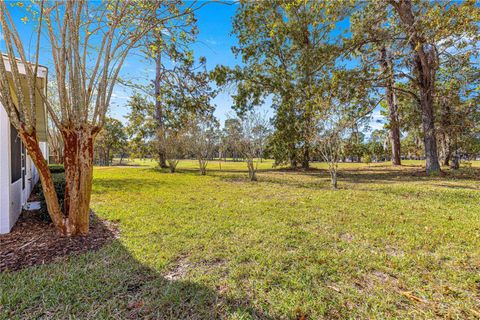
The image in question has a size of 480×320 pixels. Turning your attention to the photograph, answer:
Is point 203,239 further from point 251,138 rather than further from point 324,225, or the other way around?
point 251,138

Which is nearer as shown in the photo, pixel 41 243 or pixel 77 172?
pixel 41 243

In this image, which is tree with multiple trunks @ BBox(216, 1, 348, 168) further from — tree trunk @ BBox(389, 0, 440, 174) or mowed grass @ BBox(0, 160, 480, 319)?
mowed grass @ BBox(0, 160, 480, 319)

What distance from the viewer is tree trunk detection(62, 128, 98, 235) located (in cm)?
362

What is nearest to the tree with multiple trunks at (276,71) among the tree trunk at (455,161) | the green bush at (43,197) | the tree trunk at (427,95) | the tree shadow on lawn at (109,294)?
the tree trunk at (427,95)

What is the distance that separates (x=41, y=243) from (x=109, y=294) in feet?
7.36

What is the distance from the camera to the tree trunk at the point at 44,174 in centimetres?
332

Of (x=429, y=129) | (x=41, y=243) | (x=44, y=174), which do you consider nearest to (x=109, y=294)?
(x=41, y=243)

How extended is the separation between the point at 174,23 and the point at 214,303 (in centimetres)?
511

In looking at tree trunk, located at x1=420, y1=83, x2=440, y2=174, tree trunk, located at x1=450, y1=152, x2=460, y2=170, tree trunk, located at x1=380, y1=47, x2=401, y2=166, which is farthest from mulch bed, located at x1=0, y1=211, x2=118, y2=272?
tree trunk, located at x1=450, y1=152, x2=460, y2=170

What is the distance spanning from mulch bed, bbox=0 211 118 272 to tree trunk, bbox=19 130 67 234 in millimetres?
292

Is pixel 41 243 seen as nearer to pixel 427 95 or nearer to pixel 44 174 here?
pixel 44 174

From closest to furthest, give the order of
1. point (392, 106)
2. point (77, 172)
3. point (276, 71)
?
1. point (77, 172)
2. point (276, 71)
3. point (392, 106)

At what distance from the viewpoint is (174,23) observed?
15.3ft

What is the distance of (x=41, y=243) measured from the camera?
352cm
